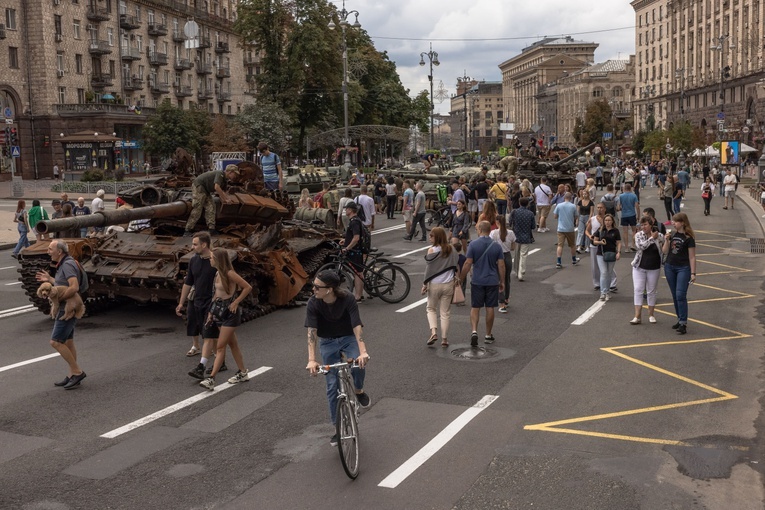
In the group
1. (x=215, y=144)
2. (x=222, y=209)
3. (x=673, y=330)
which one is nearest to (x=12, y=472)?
(x=222, y=209)

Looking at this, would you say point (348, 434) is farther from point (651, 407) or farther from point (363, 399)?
point (651, 407)

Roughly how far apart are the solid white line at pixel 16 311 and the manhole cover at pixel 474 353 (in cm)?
794

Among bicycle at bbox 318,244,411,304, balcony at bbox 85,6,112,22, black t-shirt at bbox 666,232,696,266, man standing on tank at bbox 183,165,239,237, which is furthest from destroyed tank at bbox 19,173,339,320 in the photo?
balcony at bbox 85,6,112,22

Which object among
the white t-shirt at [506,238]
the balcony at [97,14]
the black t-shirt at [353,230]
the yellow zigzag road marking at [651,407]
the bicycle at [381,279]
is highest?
the balcony at [97,14]

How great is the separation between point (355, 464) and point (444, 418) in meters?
1.77

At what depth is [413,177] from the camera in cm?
3678

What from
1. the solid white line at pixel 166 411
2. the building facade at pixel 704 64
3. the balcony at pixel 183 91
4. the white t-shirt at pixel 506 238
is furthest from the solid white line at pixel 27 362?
the balcony at pixel 183 91

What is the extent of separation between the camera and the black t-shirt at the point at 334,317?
7.98m

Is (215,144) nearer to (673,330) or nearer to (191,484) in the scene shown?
(673,330)

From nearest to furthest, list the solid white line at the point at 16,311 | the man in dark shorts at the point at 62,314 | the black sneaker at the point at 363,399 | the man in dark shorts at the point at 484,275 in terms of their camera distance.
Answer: the black sneaker at the point at 363,399 < the man in dark shorts at the point at 62,314 < the man in dark shorts at the point at 484,275 < the solid white line at the point at 16,311

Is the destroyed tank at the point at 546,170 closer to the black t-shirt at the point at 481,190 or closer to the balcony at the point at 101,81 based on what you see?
the black t-shirt at the point at 481,190

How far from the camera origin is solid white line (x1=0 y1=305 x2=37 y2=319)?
15.3 m

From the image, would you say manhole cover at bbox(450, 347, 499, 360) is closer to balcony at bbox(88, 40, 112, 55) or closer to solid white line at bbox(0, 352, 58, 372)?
solid white line at bbox(0, 352, 58, 372)

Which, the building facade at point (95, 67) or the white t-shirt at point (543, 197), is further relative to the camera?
the building facade at point (95, 67)
